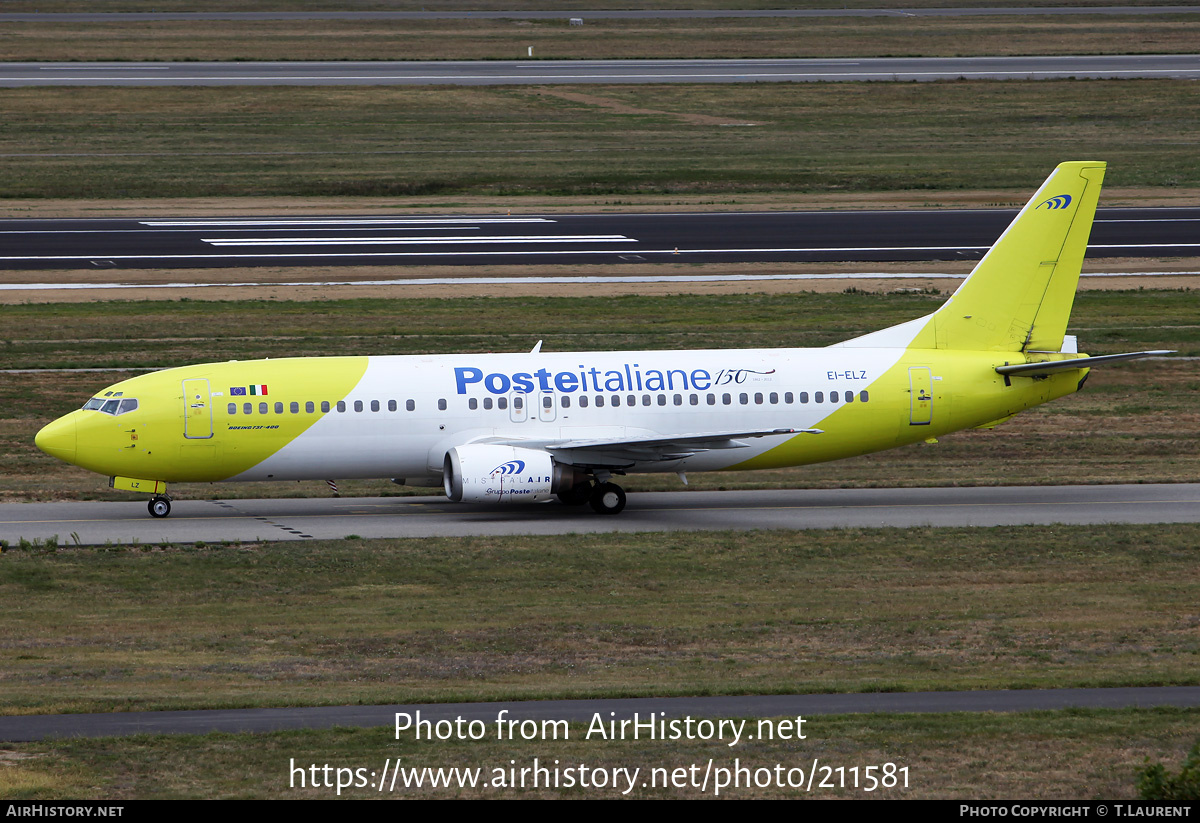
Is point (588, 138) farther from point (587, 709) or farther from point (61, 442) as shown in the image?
point (587, 709)

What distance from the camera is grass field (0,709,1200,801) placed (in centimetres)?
1733

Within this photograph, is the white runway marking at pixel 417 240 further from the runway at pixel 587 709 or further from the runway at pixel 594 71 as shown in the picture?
the runway at pixel 587 709

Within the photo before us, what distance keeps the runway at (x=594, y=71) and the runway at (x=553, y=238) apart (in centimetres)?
3632

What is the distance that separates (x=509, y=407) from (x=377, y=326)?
20.2m

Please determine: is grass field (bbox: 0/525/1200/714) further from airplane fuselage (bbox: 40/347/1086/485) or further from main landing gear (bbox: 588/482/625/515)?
airplane fuselage (bbox: 40/347/1086/485)

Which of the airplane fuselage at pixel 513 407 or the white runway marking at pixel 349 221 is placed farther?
the white runway marking at pixel 349 221

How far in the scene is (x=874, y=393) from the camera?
37.5 metres

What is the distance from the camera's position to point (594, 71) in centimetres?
11781

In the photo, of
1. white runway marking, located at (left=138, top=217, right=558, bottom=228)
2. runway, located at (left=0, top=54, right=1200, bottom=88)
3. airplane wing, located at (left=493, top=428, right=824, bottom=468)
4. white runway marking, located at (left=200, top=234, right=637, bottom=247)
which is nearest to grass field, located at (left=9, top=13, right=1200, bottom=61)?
runway, located at (left=0, top=54, right=1200, bottom=88)

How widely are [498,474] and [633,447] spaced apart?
3.28 metres

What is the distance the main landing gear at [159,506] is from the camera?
118ft

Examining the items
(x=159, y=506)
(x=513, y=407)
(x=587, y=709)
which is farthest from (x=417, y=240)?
(x=587, y=709)

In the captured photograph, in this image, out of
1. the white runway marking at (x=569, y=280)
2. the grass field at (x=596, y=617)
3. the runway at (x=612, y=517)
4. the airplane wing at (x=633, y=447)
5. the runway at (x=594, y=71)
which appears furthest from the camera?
the runway at (x=594, y=71)

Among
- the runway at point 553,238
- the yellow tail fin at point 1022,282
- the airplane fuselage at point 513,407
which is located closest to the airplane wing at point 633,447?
the airplane fuselage at point 513,407
